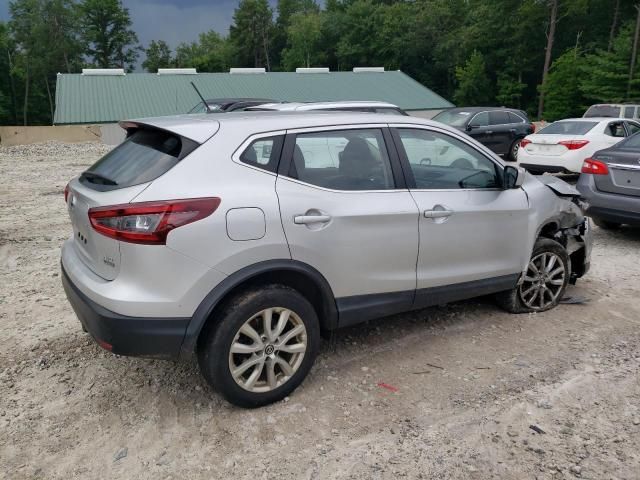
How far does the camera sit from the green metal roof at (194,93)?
2781 cm

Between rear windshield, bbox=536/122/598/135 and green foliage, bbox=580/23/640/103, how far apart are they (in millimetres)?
A: 34608

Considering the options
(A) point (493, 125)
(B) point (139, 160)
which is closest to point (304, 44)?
(A) point (493, 125)

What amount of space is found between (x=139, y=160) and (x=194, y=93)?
95.0ft

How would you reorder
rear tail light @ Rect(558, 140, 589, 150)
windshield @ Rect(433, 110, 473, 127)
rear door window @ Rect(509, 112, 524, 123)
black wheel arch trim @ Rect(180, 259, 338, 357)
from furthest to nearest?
1. rear door window @ Rect(509, 112, 524, 123)
2. windshield @ Rect(433, 110, 473, 127)
3. rear tail light @ Rect(558, 140, 589, 150)
4. black wheel arch trim @ Rect(180, 259, 338, 357)

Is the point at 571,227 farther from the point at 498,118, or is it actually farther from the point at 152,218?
the point at 498,118

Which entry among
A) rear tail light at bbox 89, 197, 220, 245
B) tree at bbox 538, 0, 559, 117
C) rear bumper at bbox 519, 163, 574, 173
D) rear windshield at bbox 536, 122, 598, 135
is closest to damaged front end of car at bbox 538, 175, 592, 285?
rear tail light at bbox 89, 197, 220, 245

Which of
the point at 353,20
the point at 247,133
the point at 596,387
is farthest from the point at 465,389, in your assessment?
the point at 353,20

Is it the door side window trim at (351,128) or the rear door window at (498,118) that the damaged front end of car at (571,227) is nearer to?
the door side window trim at (351,128)

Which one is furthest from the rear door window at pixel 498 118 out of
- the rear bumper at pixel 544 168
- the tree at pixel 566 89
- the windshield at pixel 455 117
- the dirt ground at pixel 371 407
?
the tree at pixel 566 89

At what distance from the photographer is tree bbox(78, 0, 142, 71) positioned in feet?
242

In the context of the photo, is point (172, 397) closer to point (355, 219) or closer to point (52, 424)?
point (52, 424)

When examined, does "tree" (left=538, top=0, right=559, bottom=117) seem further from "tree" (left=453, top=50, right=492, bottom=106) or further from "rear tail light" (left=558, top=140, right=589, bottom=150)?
"rear tail light" (left=558, top=140, right=589, bottom=150)

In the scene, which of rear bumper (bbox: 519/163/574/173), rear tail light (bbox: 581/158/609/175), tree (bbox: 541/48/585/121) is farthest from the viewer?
tree (bbox: 541/48/585/121)

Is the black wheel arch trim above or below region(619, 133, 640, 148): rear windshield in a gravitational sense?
below
